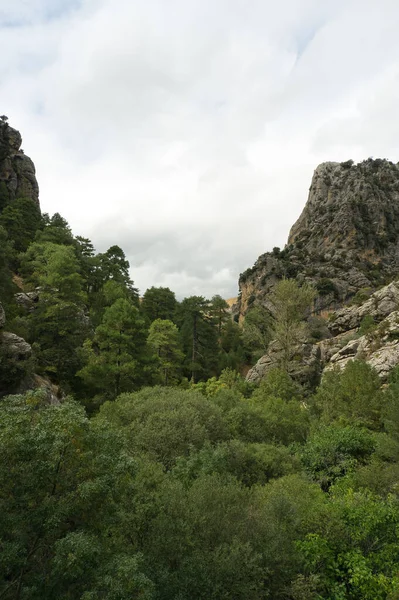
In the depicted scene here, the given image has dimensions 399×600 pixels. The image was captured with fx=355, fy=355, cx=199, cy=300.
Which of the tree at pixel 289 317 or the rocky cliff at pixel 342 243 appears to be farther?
the rocky cliff at pixel 342 243

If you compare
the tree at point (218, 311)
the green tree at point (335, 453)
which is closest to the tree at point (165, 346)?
the tree at point (218, 311)

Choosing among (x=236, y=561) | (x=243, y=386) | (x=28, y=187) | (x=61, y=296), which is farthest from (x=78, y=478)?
(x=28, y=187)

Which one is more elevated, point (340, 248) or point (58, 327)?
point (340, 248)

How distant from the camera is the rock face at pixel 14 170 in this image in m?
61.4

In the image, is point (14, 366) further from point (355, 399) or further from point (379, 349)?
point (379, 349)

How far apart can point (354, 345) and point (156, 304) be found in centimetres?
3242

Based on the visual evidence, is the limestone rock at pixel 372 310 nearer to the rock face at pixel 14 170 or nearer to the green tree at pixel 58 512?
the green tree at pixel 58 512

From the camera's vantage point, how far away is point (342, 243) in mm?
74625

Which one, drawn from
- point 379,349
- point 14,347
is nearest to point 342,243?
point 379,349

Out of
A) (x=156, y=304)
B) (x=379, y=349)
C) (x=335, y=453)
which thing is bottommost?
(x=335, y=453)

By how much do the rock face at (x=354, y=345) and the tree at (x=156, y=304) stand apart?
21.3 metres

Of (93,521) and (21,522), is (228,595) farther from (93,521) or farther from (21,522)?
(21,522)

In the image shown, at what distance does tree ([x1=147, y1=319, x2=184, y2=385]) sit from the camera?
38.6 metres

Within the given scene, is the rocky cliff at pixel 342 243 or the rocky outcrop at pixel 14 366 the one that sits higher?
the rocky cliff at pixel 342 243
